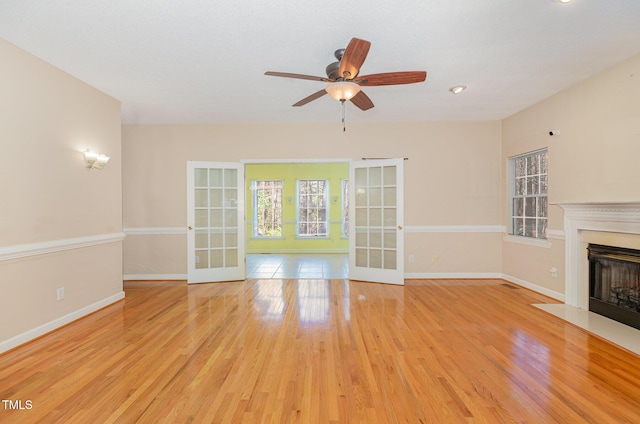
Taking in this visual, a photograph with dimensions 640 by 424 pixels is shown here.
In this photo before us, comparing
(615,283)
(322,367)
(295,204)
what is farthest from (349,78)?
(295,204)

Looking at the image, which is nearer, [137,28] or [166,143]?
[137,28]

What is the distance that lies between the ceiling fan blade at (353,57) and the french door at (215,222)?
135 inches

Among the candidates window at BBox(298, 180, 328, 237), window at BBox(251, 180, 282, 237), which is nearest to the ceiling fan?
window at BBox(298, 180, 328, 237)

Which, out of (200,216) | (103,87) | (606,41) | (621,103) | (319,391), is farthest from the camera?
(200,216)

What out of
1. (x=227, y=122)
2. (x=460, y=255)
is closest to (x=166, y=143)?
(x=227, y=122)

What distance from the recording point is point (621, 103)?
132 inches

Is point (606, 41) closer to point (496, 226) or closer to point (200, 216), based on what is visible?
point (496, 226)

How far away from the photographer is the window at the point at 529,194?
4.75 metres

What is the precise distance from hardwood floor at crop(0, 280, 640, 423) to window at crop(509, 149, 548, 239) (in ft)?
4.99

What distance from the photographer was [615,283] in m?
3.46

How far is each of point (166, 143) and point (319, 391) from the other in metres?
5.01

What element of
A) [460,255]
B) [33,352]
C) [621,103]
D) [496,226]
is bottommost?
[33,352]

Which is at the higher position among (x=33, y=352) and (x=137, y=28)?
(x=137, y=28)

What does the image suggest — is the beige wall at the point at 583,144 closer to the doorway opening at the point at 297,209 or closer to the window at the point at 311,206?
the doorway opening at the point at 297,209
